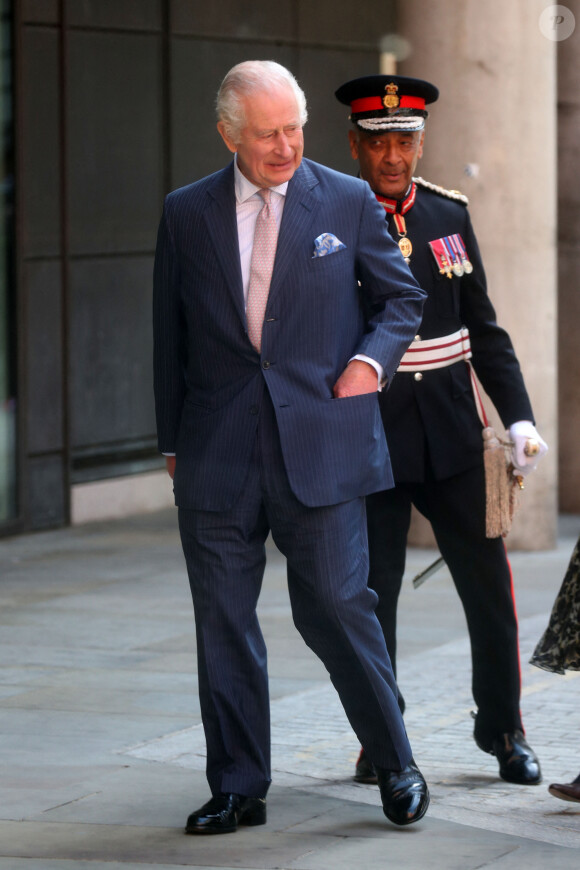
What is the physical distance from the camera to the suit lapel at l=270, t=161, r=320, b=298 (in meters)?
4.27

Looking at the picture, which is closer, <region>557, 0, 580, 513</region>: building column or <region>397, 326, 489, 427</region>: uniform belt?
<region>397, 326, 489, 427</region>: uniform belt

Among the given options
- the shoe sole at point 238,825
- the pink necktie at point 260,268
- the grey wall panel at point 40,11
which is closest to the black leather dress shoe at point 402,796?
the shoe sole at point 238,825

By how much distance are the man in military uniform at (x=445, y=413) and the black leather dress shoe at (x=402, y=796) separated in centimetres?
52

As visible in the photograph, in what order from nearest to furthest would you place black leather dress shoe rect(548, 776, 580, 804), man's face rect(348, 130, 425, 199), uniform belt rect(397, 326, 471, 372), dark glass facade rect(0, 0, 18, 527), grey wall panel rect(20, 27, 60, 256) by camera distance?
black leather dress shoe rect(548, 776, 580, 804) → man's face rect(348, 130, 425, 199) → uniform belt rect(397, 326, 471, 372) → dark glass facade rect(0, 0, 18, 527) → grey wall panel rect(20, 27, 60, 256)

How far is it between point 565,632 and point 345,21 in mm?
8937

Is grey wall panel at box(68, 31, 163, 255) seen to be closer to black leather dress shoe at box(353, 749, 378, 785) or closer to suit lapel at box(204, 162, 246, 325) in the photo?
black leather dress shoe at box(353, 749, 378, 785)

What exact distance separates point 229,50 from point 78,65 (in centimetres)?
149

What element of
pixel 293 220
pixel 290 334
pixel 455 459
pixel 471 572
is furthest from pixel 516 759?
pixel 293 220

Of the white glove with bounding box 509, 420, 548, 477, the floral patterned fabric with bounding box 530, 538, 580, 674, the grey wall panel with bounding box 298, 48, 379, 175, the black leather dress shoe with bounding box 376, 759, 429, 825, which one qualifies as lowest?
the black leather dress shoe with bounding box 376, 759, 429, 825

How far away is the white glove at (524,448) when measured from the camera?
485cm

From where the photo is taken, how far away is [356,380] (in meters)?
4.26

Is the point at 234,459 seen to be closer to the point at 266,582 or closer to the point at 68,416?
the point at 266,582

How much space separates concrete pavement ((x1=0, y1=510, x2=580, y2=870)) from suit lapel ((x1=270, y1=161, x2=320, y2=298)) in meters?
1.36

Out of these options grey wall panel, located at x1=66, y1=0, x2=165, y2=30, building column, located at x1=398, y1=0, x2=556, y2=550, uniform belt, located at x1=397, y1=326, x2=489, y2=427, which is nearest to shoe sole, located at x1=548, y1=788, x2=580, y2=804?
uniform belt, located at x1=397, y1=326, x2=489, y2=427
